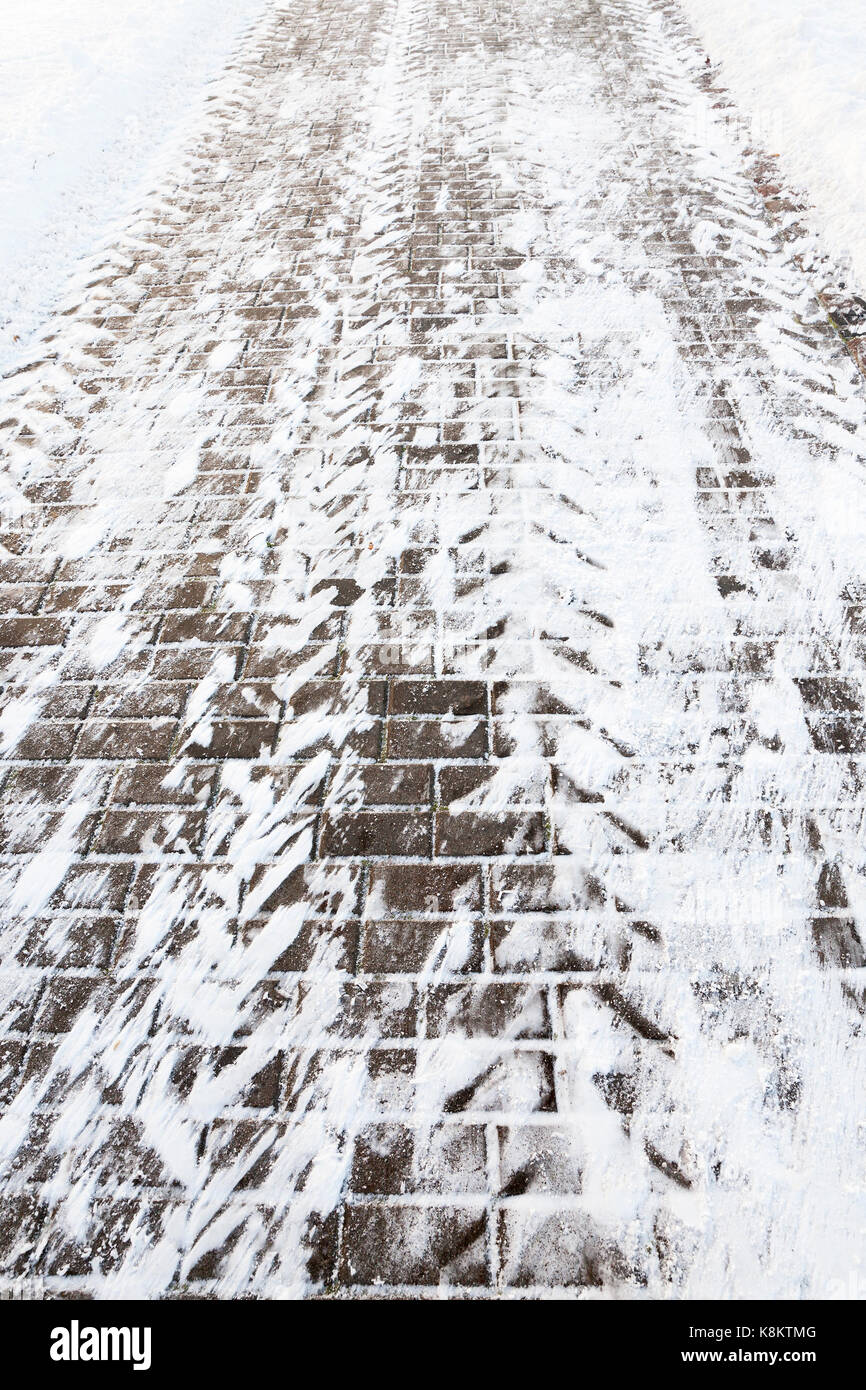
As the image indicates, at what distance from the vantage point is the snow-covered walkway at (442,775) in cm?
142

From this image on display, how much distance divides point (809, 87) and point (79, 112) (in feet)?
15.7

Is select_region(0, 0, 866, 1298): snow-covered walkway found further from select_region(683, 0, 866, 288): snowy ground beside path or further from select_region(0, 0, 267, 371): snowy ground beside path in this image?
select_region(0, 0, 267, 371): snowy ground beside path

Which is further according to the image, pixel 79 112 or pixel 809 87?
pixel 79 112

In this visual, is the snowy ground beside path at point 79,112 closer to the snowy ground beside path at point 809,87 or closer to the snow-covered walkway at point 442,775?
the snow-covered walkway at point 442,775

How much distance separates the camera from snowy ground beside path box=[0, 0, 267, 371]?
3.93 meters

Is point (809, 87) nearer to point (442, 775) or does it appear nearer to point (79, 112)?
point (79, 112)

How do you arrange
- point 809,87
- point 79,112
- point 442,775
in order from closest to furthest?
point 442,775 < point 809,87 < point 79,112

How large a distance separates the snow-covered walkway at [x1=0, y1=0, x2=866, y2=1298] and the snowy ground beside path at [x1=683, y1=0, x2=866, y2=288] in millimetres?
468

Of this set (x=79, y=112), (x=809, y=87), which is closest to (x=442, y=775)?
(x=809, y=87)

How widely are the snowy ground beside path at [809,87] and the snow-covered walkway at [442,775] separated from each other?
1.53ft

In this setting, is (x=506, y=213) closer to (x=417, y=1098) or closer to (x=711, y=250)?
(x=711, y=250)

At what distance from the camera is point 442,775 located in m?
1.96

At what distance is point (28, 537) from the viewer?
Answer: 103 inches

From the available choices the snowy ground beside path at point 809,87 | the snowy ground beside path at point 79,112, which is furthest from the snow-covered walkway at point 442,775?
the snowy ground beside path at point 79,112
